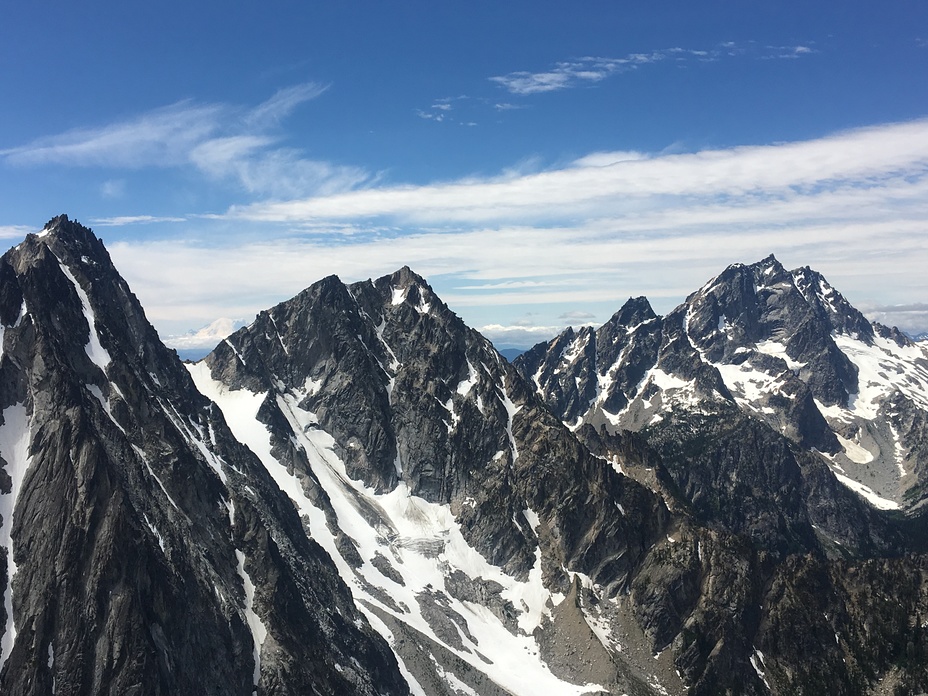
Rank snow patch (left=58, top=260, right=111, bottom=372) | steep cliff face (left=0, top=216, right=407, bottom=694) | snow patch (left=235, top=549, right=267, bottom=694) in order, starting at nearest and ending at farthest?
1. steep cliff face (left=0, top=216, right=407, bottom=694)
2. snow patch (left=235, top=549, right=267, bottom=694)
3. snow patch (left=58, top=260, right=111, bottom=372)

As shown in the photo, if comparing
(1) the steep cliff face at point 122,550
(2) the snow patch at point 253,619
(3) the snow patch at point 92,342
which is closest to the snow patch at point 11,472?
(1) the steep cliff face at point 122,550

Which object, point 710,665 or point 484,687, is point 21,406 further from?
point 710,665

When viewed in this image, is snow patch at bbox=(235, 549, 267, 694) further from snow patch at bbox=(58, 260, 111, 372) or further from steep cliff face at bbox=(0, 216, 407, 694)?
snow patch at bbox=(58, 260, 111, 372)

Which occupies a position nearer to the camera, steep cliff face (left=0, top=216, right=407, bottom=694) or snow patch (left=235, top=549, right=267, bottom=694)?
steep cliff face (left=0, top=216, right=407, bottom=694)

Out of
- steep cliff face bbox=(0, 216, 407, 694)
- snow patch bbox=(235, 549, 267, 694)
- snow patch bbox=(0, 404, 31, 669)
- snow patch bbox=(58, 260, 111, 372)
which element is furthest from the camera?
snow patch bbox=(58, 260, 111, 372)

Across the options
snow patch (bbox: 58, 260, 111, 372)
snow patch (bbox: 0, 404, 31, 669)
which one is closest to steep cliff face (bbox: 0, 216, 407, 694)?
snow patch (bbox: 0, 404, 31, 669)

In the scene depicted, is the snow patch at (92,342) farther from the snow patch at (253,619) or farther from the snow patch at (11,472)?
the snow patch at (253,619)

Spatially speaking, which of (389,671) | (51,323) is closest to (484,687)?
(389,671)

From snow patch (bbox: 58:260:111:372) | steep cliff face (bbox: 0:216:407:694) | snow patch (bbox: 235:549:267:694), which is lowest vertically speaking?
snow patch (bbox: 235:549:267:694)
